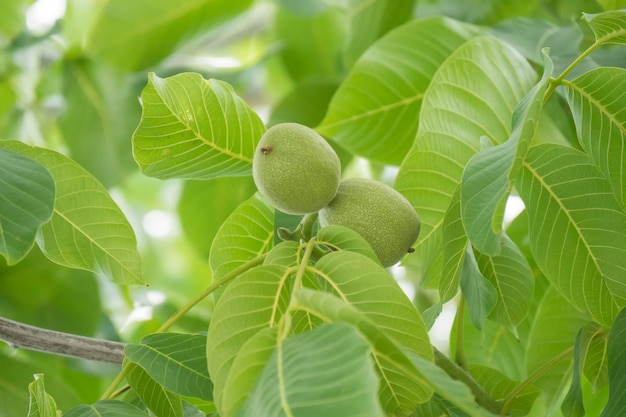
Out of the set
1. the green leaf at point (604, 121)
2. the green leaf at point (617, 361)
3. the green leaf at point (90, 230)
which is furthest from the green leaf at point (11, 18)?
the green leaf at point (617, 361)

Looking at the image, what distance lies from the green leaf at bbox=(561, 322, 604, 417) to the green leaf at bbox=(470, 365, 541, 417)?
0.08 metres

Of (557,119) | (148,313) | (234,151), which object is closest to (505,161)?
(234,151)

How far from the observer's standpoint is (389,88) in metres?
1.26

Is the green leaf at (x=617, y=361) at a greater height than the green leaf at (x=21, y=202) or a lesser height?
lesser

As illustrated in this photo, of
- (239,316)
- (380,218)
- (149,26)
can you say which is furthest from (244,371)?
(149,26)

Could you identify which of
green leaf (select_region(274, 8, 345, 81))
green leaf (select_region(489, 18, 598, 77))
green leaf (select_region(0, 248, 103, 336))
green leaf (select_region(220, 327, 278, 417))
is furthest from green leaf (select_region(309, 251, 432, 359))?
green leaf (select_region(274, 8, 345, 81))

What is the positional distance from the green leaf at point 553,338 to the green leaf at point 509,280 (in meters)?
0.12

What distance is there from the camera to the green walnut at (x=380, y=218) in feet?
2.82

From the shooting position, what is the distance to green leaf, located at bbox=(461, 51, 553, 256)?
665 mm

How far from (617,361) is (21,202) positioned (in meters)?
0.59

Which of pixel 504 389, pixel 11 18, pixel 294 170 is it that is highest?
pixel 11 18

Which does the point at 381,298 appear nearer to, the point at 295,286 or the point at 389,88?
the point at 295,286

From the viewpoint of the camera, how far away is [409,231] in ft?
2.85

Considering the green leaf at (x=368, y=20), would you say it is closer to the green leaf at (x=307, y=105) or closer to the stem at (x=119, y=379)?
the green leaf at (x=307, y=105)
